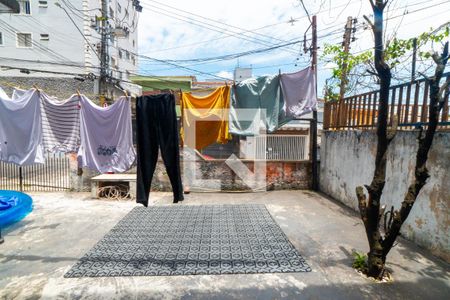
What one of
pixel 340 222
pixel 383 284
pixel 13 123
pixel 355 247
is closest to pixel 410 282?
pixel 383 284

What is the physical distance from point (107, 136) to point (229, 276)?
2.77 m

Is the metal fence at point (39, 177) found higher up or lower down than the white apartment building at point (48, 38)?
lower down

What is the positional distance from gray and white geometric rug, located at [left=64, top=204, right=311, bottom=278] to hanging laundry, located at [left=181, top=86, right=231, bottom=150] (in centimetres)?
198

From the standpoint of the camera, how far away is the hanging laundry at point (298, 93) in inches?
216

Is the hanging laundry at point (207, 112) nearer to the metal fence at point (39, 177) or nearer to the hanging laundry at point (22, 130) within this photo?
the hanging laundry at point (22, 130)

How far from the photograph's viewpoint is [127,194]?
20.3 ft

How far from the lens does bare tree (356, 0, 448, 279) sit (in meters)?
2.52

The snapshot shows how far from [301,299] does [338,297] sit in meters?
0.40

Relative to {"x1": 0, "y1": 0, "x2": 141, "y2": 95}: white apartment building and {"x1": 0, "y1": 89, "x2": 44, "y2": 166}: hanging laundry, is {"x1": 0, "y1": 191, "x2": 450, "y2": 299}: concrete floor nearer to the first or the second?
{"x1": 0, "y1": 89, "x2": 44, "y2": 166}: hanging laundry

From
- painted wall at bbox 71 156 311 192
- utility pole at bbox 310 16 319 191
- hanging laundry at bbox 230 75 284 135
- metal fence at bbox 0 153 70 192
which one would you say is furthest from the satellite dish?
utility pole at bbox 310 16 319 191

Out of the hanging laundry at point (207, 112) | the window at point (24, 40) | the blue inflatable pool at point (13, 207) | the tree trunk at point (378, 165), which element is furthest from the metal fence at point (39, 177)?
the window at point (24, 40)

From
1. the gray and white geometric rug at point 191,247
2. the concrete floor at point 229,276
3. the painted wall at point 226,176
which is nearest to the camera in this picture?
the concrete floor at point 229,276

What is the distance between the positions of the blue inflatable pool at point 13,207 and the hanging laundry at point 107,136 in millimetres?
2068

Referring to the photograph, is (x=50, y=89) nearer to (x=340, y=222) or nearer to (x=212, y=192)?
(x=212, y=192)
